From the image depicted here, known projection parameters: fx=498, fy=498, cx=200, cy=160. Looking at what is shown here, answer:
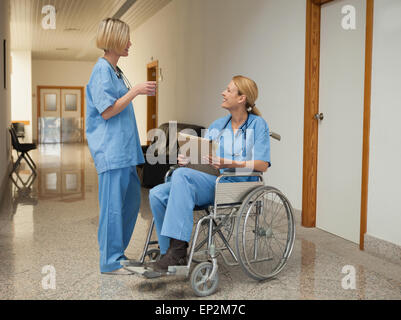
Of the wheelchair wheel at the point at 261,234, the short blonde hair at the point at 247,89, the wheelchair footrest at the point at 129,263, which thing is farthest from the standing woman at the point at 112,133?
the wheelchair wheel at the point at 261,234

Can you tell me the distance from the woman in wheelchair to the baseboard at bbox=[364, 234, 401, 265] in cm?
108

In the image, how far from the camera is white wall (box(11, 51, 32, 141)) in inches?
552

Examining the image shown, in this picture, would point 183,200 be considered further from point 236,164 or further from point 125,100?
point 125,100

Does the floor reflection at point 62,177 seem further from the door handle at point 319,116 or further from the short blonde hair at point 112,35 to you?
the short blonde hair at point 112,35

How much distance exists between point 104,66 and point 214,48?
3633mm

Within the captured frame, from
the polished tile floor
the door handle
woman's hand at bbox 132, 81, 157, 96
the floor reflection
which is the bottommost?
the polished tile floor

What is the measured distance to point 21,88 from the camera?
45.9ft

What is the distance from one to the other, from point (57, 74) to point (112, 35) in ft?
48.6

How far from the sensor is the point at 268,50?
4.80 metres

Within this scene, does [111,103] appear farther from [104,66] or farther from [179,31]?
[179,31]

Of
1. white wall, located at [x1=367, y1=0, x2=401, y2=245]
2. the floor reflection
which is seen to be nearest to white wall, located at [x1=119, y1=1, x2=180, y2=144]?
the floor reflection

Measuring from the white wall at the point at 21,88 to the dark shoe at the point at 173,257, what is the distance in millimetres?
12514

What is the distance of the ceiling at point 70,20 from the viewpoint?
329 inches

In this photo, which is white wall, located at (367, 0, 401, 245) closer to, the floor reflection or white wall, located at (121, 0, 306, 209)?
white wall, located at (121, 0, 306, 209)
